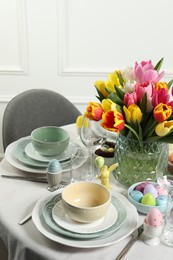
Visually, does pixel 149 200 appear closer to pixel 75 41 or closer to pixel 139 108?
pixel 139 108

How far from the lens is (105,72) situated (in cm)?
246

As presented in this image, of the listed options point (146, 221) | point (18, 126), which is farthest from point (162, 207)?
point (18, 126)

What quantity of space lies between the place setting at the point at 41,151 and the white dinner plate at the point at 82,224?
262 millimetres

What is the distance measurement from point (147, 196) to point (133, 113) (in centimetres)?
22

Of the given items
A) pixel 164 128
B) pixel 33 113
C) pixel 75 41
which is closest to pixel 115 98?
pixel 164 128

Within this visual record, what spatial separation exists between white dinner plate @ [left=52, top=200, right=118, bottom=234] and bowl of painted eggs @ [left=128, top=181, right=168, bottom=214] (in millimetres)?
78

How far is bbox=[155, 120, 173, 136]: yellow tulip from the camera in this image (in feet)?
3.33

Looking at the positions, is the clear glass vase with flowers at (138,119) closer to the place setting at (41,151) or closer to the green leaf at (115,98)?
the green leaf at (115,98)

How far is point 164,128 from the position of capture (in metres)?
1.01

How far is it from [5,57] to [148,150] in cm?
162

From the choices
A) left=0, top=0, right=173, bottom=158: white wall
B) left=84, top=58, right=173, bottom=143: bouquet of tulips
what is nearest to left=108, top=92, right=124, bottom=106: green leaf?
left=84, top=58, right=173, bottom=143: bouquet of tulips

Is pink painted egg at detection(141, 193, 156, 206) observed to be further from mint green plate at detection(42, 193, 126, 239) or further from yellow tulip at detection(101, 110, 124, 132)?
yellow tulip at detection(101, 110, 124, 132)

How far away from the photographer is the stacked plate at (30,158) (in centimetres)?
121

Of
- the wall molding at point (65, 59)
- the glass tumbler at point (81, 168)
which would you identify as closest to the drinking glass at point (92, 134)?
the glass tumbler at point (81, 168)
